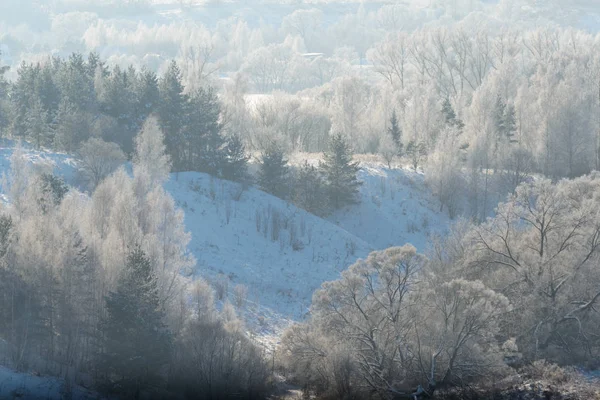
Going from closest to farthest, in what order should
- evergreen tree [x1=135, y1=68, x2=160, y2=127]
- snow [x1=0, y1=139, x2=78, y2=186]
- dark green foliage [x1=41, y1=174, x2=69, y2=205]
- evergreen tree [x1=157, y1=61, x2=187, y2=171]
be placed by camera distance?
dark green foliage [x1=41, y1=174, x2=69, y2=205] → snow [x1=0, y1=139, x2=78, y2=186] → evergreen tree [x1=157, y1=61, x2=187, y2=171] → evergreen tree [x1=135, y1=68, x2=160, y2=127]

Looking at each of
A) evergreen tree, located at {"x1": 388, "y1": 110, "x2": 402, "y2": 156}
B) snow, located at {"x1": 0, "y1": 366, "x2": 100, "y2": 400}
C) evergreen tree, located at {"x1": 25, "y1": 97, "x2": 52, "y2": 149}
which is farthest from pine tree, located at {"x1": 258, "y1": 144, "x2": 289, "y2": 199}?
snow, located at {"x1": 0, "y1": 366, "x2": 100, "y2": 400}

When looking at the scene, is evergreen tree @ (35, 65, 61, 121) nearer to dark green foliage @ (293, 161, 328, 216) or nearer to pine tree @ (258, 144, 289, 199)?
pine tree @ (258, 144, 289, 199)

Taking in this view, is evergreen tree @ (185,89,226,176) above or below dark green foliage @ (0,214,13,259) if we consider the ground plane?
above

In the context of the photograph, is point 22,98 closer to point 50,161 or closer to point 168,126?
point 168,126

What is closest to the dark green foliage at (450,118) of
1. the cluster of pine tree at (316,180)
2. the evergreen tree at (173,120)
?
the cluster of pine tree at (316,180)

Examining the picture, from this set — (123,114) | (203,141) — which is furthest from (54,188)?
(203,141)

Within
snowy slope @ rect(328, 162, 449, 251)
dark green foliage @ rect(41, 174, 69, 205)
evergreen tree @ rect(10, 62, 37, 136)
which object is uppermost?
evergreen tree @ rect(10, 62, 37, 136)

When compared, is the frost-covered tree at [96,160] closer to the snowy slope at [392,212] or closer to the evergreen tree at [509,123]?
the snowy slope at [392,212]
